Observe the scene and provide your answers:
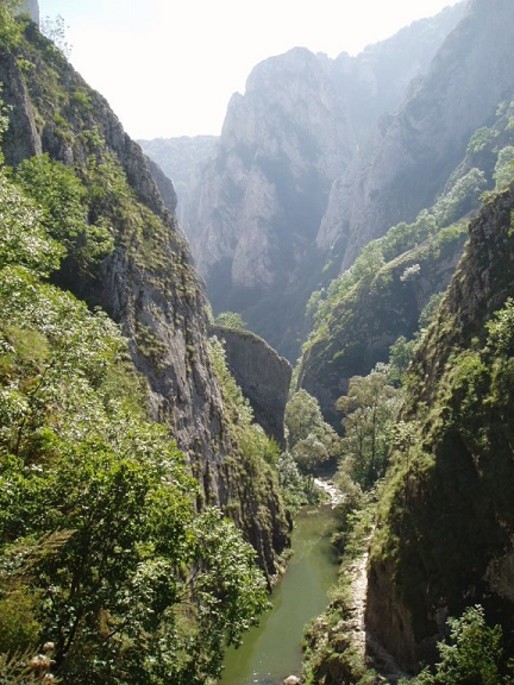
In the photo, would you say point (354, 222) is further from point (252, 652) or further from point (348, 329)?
point (252, 652)

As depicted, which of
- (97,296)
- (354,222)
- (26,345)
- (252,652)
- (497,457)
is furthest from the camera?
(354,222)

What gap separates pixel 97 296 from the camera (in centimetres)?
3241

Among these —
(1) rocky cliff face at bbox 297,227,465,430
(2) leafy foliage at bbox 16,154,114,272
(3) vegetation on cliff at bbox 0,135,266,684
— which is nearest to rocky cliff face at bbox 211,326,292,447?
(1) rocky cliff face at bbox 297,227,465,430

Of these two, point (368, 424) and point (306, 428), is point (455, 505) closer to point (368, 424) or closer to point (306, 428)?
point (368, 424)

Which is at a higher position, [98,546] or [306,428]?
[306,428]

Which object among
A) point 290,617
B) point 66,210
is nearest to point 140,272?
point 66,210

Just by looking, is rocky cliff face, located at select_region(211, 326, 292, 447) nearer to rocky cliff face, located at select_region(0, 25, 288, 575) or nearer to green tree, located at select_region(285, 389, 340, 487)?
green tree, located at select_region(285, 389, 340, 487)

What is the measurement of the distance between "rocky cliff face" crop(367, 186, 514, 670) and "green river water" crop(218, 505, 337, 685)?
→ 5165 millimetres

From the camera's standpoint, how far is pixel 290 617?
1219 inches

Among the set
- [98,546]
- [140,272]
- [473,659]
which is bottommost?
[473,659]

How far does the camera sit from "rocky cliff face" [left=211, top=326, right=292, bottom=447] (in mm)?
69125

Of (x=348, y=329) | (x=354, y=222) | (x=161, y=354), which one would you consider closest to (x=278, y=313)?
(x=354, y=222)

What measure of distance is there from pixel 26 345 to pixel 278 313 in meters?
162

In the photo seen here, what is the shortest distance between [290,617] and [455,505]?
1408 centimetres
